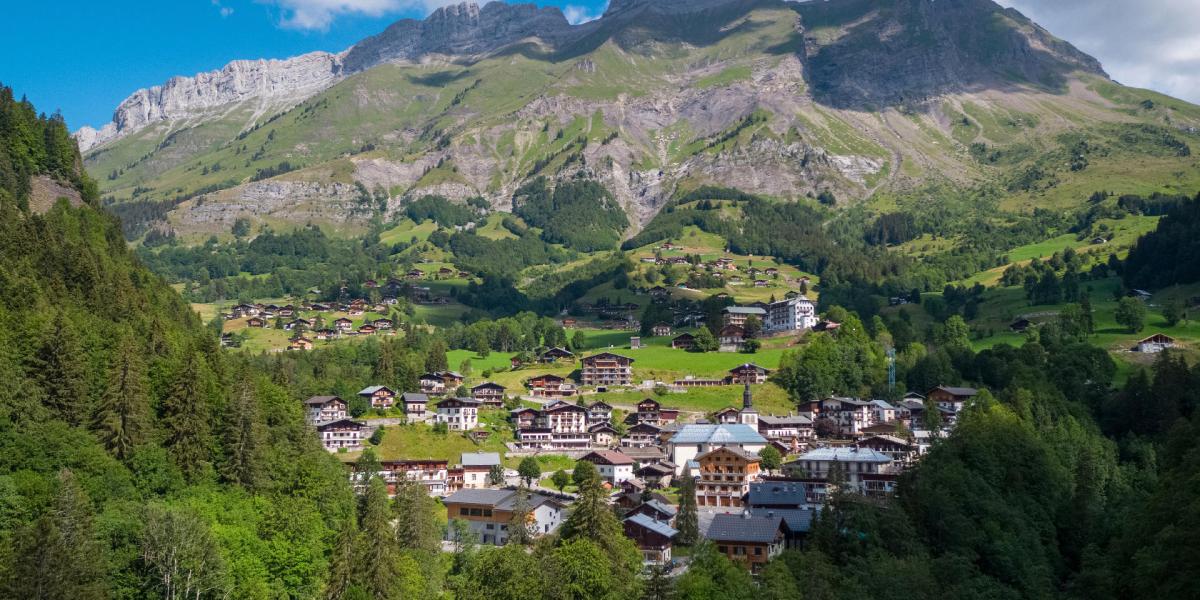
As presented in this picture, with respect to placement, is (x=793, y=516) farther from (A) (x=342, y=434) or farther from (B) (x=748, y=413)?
(A) (x=342, y=434)

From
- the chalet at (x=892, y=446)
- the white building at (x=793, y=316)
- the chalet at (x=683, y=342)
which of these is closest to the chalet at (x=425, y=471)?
the chalet at (x=892, y=446)

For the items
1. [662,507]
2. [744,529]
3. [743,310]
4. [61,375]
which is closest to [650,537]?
[744,529]

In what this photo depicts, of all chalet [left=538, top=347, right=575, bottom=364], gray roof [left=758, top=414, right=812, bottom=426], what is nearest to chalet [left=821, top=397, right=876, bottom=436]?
gray roof [left=758, top=414, right=812, bottom=426]

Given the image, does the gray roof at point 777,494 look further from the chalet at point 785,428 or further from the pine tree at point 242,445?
the pine tree at point 242,445

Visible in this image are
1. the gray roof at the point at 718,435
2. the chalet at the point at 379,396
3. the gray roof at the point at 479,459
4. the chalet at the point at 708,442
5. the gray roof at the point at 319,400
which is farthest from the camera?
the chalet at the point at 379,396

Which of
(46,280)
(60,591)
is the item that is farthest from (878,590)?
(46,280)

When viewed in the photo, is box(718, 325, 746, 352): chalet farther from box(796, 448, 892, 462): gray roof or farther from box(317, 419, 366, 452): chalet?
box(317, 419, 366, 452): chalet
